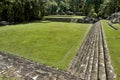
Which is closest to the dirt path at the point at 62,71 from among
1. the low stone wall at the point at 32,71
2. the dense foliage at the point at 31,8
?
the low stone wall at the point at 32,71

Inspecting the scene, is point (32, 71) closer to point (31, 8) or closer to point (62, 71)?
point (62, 71)

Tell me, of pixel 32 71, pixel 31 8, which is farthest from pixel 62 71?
pixel 31 8

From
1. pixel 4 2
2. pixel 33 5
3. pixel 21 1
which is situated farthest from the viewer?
pixel 33 5

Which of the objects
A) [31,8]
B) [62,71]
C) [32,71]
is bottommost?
[62,71]

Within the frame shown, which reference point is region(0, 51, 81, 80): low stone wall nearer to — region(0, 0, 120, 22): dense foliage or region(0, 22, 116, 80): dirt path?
region(0, 22, 116, 80): dirt path

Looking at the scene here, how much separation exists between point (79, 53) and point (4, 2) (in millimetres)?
48925

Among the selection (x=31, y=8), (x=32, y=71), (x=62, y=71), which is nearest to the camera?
(x=32, y=71)

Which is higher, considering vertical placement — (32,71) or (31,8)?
(31,8)

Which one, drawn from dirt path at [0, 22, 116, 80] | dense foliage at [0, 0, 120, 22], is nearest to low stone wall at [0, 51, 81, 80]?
dirt path at [0, 22, 116, 80]

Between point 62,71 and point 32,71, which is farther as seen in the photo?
point 62,71

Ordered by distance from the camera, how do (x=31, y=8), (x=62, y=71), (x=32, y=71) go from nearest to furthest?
1. (x=32, y=71)
2. (x=62, y=71)
3. (x=31, y=8)

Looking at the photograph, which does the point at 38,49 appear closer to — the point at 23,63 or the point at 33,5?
the point at 23,63

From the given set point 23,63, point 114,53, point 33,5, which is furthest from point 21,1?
point 23,63

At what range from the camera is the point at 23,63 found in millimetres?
13930
